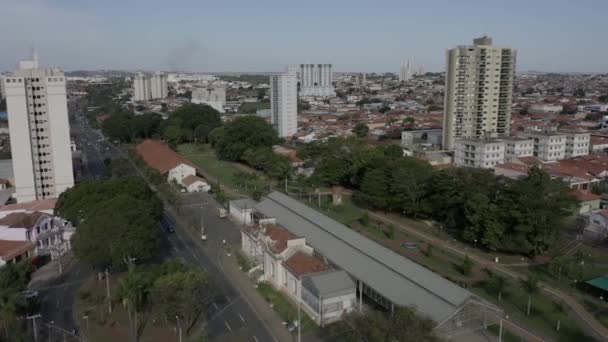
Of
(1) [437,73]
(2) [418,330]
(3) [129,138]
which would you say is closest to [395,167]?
(2) [418,330]

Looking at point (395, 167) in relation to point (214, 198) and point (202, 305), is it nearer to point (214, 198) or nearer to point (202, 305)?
point (214, 198)

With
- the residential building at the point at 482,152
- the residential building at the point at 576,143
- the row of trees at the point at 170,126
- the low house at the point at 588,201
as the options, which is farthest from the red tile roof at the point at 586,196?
the row of trees at the point at 170,126

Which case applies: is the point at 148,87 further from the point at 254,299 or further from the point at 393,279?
the point at 393,279

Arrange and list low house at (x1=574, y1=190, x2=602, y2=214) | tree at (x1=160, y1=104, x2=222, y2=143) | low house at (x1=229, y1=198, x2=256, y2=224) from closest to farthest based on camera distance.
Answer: low house at (x1=229, y1=198, x2=256, y2=224), low house at (x1=574, y1=190, x2=602, y2=214), tree at (x1=160, y1=104, x2=222, y2=143)

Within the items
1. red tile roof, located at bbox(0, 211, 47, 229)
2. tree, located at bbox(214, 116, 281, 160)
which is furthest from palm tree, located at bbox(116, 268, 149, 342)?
tree, located at bbox(214, 116, 281, 160)

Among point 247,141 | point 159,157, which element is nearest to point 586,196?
point 247,141

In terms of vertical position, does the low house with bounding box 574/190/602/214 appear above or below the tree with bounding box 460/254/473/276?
above

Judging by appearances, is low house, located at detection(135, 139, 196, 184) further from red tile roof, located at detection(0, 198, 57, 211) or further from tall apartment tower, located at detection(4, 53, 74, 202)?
red tile roof, located at detection(0, 198, 57, 211)
